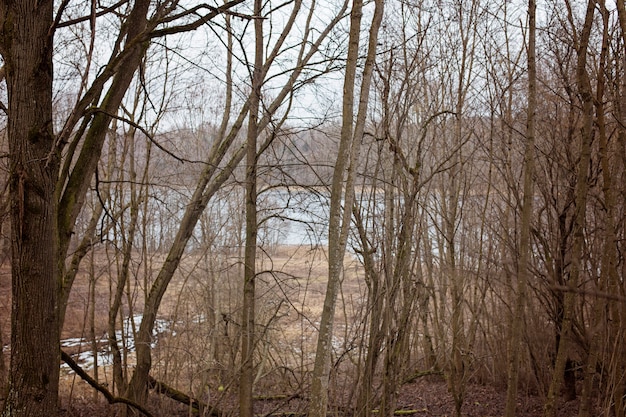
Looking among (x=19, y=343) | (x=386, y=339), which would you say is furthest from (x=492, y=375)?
(x=19, y=343)

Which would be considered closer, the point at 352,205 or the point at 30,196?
the point at 30,196

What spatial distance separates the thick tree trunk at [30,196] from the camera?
7.67 feet

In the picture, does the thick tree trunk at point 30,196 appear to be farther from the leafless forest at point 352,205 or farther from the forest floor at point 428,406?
the forest floor at point 428,406

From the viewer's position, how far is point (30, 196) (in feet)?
7.72

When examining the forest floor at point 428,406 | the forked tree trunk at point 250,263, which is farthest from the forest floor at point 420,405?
the forked tree trunk at point 250,263

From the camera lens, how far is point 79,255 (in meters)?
5.71

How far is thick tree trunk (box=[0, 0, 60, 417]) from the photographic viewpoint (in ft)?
7.67

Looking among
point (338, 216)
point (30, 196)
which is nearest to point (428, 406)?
point (338, 216)

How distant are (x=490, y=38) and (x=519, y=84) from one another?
0.98 meters

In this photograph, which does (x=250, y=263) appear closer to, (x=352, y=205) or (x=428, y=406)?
(x=352, y=205)

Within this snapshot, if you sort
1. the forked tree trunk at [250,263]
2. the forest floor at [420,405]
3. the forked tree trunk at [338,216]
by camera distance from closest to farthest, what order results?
the forked tree trunk at [338,216], the forked tree trunk at [250,263], the forest floor at [420,405]

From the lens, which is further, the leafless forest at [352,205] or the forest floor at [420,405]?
the forest floor at [420,405]

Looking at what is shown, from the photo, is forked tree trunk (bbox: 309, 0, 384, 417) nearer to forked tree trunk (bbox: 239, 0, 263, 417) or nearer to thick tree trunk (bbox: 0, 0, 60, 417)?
thick tree trunk (bbox: 0, 0, 60, 417)

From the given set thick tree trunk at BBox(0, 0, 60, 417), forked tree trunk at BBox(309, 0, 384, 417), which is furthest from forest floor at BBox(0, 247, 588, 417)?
thick tree trunk at BBox(0, 0, 60, 417)
